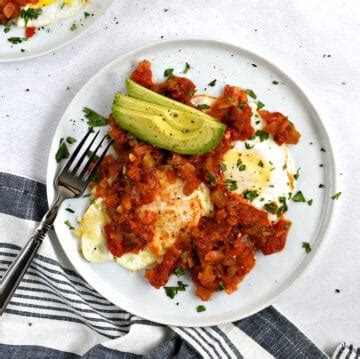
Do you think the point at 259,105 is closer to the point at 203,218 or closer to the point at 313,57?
the point at 313,57

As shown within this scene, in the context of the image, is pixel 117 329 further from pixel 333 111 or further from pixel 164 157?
pixel 333 111

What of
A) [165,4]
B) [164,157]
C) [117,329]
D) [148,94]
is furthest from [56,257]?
[165,4]

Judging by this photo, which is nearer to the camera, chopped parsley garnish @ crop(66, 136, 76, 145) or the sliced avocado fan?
the sliced avocado fan

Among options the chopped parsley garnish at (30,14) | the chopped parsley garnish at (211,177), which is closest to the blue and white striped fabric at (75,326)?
the chopped parsley garnish at (211,177)

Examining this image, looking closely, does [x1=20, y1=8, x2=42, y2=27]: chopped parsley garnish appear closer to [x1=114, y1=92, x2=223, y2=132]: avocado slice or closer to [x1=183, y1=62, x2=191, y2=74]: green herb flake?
[x1=114, y1=92, x2=223, y2=132]: avocado slice

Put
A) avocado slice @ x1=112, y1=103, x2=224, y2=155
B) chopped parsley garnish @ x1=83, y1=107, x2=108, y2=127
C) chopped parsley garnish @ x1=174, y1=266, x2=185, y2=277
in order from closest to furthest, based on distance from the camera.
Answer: avocado slice @ x1=112, y1=103, x2=224, y2=155
chopped parsley garnish @ x1=174, y1=266, x2=185, y2=277
chopped parsley garnish @ x1=83, y1=107, x2=108, y2=127

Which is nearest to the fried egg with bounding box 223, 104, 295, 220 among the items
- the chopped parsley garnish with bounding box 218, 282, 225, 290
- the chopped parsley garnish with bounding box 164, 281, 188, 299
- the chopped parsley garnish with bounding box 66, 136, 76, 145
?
the chopped parsley garnish with bounding box 218, 282, 225, 290
